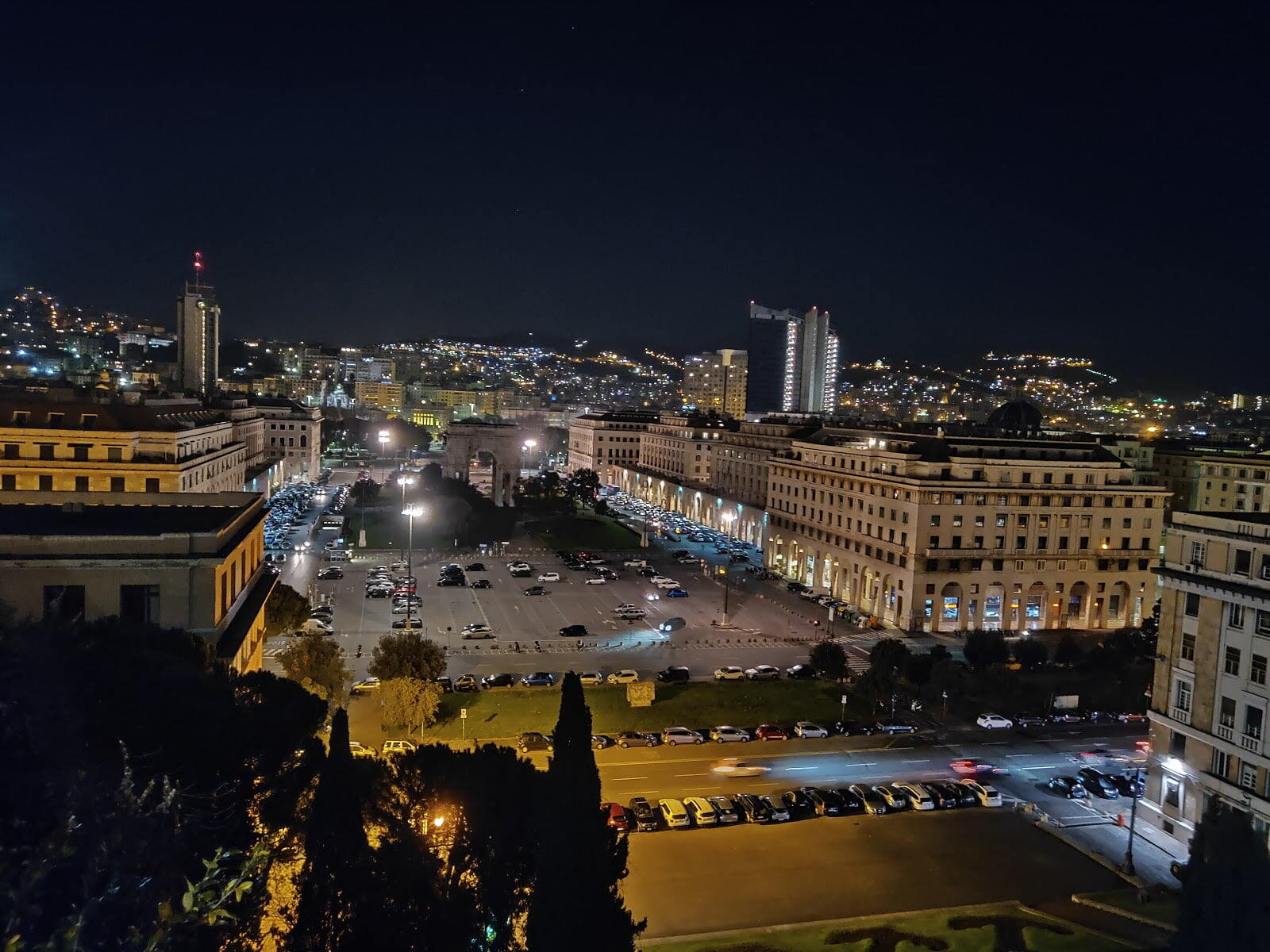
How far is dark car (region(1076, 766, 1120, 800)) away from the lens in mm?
21953

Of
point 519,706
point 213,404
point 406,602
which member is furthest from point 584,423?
point 519,706

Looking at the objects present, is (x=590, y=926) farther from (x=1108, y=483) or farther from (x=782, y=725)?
(x=1108, y=483)

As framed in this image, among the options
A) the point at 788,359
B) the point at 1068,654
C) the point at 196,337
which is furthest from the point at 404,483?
the point at 788,359

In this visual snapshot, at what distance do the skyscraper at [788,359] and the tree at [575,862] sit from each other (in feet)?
571

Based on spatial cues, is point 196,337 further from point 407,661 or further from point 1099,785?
point 1099,785

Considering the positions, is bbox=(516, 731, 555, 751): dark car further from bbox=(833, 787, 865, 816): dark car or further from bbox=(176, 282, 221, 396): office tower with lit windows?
bbox=(176, 282, 221, 396): office tower with lit windows

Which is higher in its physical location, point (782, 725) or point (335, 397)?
point (335, 397)

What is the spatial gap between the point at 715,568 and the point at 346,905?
40.4 m

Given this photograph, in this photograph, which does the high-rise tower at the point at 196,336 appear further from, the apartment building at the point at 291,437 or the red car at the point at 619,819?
the red car at the point at 619,819

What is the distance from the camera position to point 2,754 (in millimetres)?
8789

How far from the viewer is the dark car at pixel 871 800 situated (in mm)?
20469

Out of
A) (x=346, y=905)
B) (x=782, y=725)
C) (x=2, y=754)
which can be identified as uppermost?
(x=2, y=754)

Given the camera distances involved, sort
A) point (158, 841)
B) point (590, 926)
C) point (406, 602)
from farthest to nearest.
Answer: point (406, 602) < point (590, 926) < point (158, 841)

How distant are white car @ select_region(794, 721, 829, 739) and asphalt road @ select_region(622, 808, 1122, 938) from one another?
4.91 meters
